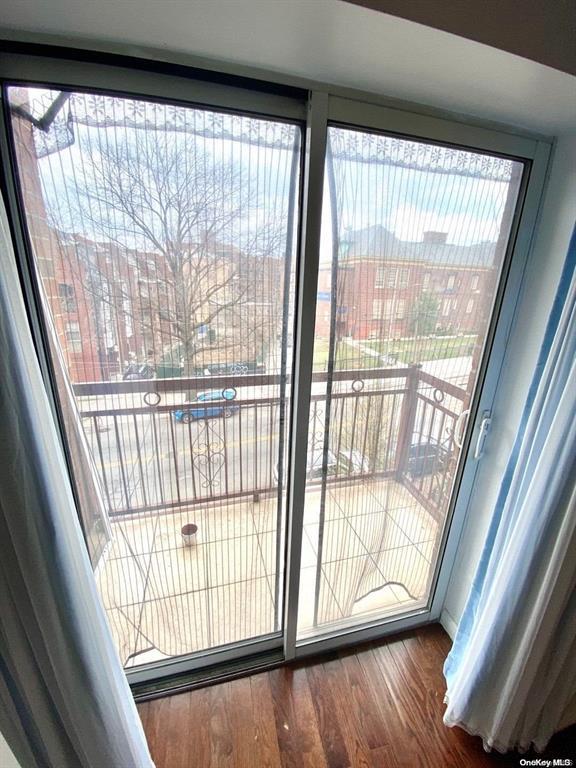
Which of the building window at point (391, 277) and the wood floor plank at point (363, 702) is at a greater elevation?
the building window at point (391, 277)

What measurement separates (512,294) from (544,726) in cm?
154

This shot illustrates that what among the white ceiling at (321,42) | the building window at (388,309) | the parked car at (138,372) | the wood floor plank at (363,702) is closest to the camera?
the white ceiling at (321,42)

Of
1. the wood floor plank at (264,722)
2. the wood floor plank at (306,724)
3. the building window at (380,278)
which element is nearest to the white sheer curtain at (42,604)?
the wood floor plank at (264,722)

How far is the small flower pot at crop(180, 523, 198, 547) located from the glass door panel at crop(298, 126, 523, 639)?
44cm

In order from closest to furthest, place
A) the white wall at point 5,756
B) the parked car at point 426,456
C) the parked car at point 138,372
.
A: the white wall at point 5,756, the parked car at point 138,372, the parked car at point 426,456

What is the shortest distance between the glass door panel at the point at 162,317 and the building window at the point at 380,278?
0.93ft

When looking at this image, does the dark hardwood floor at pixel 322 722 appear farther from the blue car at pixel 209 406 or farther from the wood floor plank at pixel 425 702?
the blue car at pixel 209 406

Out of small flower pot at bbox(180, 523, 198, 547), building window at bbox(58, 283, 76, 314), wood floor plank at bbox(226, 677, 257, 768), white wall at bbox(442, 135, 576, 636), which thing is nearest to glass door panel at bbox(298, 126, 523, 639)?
white wall at bbox(442, 135, 576, 636)

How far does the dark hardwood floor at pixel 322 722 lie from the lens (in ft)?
3.59

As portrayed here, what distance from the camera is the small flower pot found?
115cm

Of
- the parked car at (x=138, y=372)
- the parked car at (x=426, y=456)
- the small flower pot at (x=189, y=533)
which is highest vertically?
the parked car at (x=138, y=372)

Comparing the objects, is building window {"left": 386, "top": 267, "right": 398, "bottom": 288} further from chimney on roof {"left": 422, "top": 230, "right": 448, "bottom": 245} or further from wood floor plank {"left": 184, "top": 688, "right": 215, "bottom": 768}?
wood floor plank {"left": 184, "top": 688, "right": 215, "bottom": 768}

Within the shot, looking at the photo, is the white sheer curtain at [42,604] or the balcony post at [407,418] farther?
the balcony post at [407,418]

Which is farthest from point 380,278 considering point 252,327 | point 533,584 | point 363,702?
point 363,702
